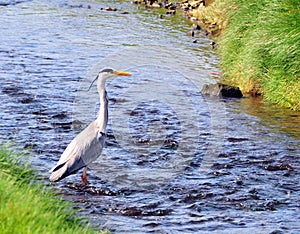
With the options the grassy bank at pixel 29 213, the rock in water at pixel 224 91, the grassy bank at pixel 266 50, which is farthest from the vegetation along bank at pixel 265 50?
the grassy bank at pixel 29 213

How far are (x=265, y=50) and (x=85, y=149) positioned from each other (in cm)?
577

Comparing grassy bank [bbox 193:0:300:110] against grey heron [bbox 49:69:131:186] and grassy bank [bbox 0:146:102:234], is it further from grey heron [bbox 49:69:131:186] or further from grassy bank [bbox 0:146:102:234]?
grassy bank [bbox 0:146:102:234]

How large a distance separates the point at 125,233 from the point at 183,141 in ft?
13.8

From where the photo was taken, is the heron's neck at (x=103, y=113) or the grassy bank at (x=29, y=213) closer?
the grassy bank at (x=29, y=213)

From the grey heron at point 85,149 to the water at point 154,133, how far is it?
0.30m

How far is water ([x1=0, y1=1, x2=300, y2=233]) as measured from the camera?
8016 mm

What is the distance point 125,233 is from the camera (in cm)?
706

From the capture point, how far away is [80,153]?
28.6 ft

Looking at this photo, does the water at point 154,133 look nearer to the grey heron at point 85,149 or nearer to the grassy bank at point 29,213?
the grey heron at point 85,149

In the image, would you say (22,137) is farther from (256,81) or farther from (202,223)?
(256,81)

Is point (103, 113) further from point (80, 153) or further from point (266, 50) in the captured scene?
point (266, 50)

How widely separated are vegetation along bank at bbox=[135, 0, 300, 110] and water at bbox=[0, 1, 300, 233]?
448mm

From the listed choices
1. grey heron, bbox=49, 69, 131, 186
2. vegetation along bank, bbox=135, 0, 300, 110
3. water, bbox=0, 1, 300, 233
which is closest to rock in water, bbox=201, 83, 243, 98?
water, bbox=0, 1, 300, 233

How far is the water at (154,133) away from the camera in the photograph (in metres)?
8.02
